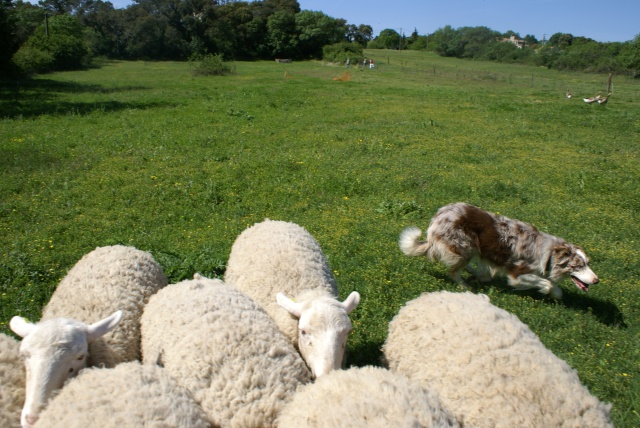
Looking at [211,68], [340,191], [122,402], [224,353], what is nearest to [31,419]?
[122,402]

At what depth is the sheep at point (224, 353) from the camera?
368 cm

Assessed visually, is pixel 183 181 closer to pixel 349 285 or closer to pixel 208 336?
pixel 349 285

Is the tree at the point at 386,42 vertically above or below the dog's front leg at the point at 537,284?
above

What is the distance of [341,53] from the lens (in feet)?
221

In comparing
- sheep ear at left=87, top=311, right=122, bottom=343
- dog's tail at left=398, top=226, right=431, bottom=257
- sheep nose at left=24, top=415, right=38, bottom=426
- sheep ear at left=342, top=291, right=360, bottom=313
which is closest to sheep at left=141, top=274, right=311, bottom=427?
sheep ear at left=87, top=311, right=122, bottom=343

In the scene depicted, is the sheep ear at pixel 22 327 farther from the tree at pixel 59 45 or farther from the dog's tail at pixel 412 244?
the tree at pixel 59 45

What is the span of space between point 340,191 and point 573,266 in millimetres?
5157

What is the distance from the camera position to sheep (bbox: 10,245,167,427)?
361cm

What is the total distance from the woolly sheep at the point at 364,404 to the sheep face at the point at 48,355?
1.63 metres

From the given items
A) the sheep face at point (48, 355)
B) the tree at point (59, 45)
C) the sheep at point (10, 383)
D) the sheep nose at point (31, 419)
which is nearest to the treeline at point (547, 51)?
the tree at point (59, 45)

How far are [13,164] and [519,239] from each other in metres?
11.5

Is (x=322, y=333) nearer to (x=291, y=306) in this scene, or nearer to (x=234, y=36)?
(x=291, y=306)

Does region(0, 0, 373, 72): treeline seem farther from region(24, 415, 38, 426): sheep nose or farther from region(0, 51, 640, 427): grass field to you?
region(24, 415, 38, 426): sheep nose

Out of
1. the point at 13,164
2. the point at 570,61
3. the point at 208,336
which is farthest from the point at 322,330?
the point at 570,61
